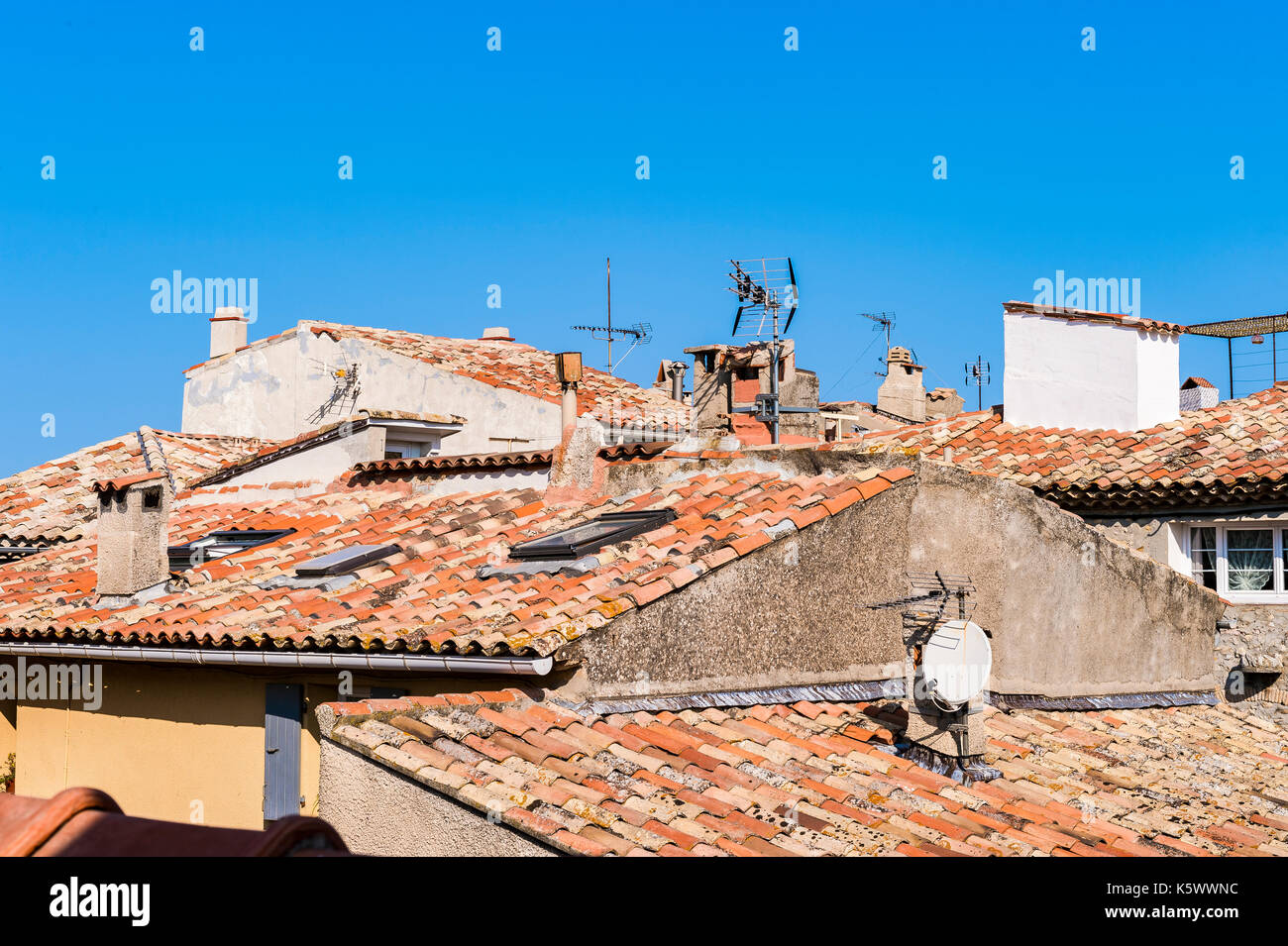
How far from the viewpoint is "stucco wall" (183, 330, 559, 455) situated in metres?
22.2

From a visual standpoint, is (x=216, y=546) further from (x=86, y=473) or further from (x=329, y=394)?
(x=329, y=394)

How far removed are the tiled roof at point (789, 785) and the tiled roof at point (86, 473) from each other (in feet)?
38.7

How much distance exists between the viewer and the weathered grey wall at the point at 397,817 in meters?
6.10

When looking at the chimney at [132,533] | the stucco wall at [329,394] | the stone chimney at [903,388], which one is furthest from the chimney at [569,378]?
the stone chimney at [903,388]

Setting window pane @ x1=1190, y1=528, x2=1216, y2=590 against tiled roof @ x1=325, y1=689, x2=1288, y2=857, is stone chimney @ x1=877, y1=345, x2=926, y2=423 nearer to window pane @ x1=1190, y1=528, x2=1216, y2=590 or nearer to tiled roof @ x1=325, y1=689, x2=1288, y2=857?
window pane @ x1=1190, y1=528, x2=1216, y2=590

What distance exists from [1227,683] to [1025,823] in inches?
275

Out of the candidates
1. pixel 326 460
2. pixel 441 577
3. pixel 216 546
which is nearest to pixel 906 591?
pixel 441 577

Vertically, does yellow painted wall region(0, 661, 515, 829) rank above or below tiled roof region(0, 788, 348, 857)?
below

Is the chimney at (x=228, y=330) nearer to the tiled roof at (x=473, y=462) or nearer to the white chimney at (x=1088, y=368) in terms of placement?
the tiled roof at (x=473, y=462)

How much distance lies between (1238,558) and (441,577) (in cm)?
963

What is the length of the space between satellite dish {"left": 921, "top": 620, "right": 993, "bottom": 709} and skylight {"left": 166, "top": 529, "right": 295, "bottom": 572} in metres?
7.10

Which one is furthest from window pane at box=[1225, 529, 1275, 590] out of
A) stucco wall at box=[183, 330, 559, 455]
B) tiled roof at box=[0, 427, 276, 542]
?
tiled roof at box=[0, 427, 276, 542]

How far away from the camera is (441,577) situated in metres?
10.3
